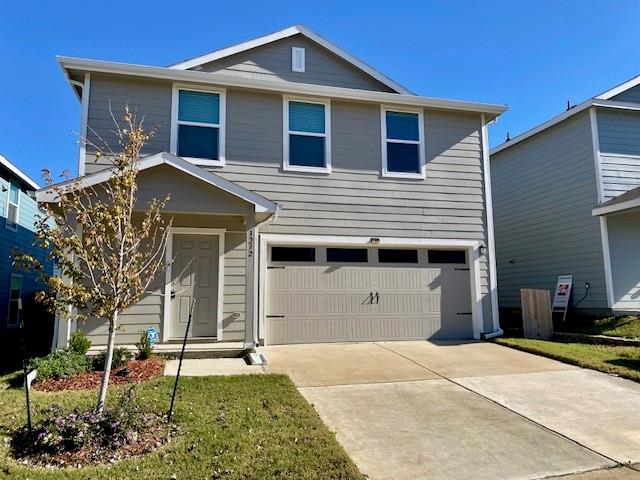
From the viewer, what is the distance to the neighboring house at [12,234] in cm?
1259

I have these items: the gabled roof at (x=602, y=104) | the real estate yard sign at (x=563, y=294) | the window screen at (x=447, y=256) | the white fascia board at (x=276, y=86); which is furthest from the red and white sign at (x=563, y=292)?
the white fascia board at (x=276, y=86)

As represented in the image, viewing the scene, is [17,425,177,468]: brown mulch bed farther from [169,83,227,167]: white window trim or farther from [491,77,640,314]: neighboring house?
[491,77,640,314]: neighboring house

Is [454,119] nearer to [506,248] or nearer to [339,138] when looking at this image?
[339,138]

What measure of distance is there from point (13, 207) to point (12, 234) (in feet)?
2.83

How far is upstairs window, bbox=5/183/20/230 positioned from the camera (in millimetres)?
13186

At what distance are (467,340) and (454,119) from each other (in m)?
5.24

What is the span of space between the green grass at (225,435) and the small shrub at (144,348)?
1.43 metres

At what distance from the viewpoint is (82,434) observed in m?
4.03

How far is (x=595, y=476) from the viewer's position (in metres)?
3.80

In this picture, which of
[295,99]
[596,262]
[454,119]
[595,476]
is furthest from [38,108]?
[595,476]

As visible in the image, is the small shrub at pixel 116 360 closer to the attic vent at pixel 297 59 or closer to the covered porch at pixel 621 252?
the attic vent at pixel 297 59

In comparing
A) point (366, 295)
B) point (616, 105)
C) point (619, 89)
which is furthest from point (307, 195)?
point (619, 89)

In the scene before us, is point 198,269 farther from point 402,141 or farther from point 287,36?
point 287,36

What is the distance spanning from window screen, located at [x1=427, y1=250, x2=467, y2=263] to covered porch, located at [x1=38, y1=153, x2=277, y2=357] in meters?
4.07
